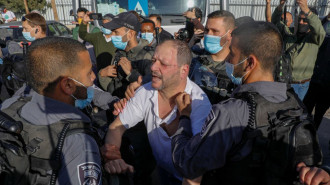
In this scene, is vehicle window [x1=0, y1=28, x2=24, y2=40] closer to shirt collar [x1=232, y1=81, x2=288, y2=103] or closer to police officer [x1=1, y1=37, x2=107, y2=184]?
police officer [x1=1, y1=37, x2=107, y2=184]

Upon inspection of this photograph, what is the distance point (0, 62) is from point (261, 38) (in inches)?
146

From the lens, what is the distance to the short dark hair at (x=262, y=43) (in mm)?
1705

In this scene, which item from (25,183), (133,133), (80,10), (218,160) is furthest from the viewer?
(80,10)

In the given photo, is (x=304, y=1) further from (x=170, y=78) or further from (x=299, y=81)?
(x=170, y=78)

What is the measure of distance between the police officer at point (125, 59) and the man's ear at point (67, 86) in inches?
54.8

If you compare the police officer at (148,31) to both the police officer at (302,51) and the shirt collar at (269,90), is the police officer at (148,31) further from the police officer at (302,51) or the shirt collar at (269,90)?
the shirt collar at (269,90)

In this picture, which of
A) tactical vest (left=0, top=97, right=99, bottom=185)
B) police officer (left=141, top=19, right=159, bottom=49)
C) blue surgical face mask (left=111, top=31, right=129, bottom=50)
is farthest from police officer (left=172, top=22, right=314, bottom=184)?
police officer (left=141, top=19, right=159, bottom=49)

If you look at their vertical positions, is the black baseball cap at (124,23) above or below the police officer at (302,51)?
above

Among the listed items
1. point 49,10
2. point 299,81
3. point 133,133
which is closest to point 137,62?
point 133,133

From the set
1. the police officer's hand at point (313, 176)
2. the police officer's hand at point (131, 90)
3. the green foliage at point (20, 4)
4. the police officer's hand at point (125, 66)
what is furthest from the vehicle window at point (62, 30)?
the green foliage at point (20, 4)

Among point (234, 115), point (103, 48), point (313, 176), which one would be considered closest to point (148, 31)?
point (103, 48)

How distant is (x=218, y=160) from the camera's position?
1.45 meters

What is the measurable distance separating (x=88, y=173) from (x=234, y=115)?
847 mm

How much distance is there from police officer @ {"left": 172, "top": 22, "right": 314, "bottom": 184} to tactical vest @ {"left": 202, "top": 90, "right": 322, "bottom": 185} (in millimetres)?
21
